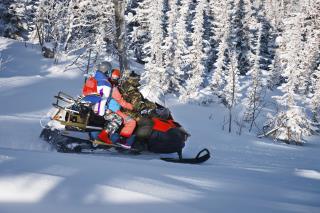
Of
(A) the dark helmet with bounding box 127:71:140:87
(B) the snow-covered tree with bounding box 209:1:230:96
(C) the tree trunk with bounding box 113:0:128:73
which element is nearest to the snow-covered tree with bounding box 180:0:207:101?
(B) the snow-covered tree with bounding box 209:1:230:96

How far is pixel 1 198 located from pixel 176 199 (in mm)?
1431

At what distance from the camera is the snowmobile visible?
745 centimetres

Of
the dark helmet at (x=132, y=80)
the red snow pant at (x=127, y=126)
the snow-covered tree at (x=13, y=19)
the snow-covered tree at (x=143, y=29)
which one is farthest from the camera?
the snow-covered tree at (x=143, y=29)

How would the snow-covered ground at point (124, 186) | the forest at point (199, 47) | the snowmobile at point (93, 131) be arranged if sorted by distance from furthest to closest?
the forest at point (199, 47) → the snowmobile at point (93, 131) → the snow-covered ground at point (124, 186)

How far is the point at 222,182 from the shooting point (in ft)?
16.1

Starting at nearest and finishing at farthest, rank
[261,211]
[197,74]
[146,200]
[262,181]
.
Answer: [146,200], [261,211], [262,181], [197,74]

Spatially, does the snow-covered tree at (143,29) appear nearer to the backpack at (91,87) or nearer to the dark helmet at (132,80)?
the dark helmet at (132,80)

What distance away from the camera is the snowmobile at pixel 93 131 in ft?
24.5

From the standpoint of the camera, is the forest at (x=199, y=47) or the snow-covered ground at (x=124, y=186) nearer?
the snow-covered ground at (x=124, y=186)

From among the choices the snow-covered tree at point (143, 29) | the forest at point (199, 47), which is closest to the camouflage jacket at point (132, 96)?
the forest at point (199, 47)

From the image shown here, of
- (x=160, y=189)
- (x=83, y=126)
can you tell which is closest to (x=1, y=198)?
(x=160, y=189)

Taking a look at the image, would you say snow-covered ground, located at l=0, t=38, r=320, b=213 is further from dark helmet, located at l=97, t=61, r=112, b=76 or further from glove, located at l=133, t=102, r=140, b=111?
dark helmet, located at l=97, t=61, r=112, b=76

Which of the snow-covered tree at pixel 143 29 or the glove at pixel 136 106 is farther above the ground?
the snow-covered tree at pixel 143 29

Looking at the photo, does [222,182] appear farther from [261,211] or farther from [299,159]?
[299,159]
